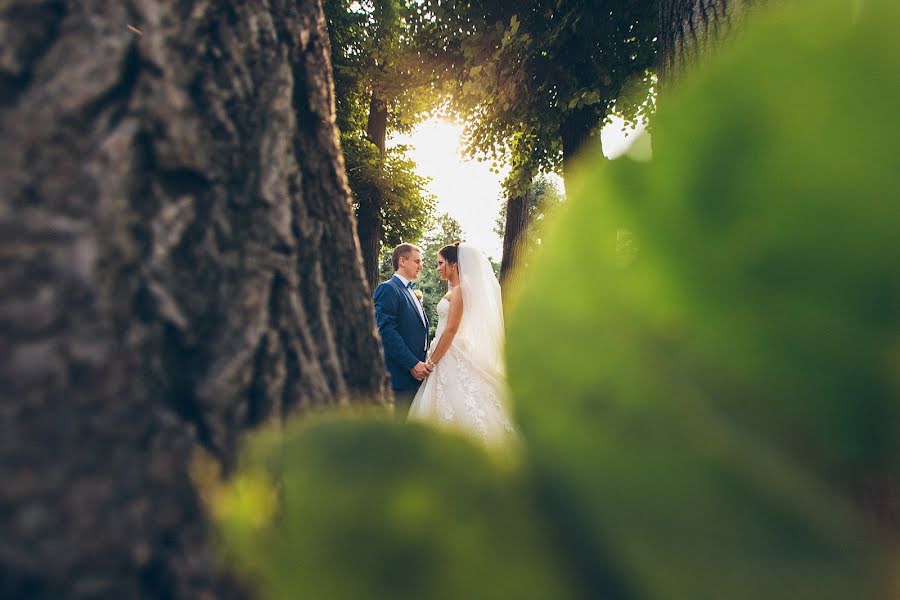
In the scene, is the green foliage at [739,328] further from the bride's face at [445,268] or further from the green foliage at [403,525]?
the bride's face at [445,268]

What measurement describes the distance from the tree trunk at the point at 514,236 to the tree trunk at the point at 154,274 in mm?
5151

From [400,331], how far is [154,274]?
3.50 metres

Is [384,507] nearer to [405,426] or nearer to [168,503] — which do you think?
[405,426]

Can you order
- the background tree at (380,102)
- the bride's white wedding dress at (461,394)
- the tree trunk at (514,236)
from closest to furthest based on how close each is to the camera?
the bride's white wedding dress at (461,394)
the tree trunk at (514,236)
the background tree at (380,102)

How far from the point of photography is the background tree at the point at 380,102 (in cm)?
625

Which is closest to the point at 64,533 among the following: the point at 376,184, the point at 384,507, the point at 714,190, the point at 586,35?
the point at 384,507

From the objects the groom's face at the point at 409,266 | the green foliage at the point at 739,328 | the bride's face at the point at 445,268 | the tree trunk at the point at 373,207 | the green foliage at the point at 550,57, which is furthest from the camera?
the tree trunk at the point at 373,207

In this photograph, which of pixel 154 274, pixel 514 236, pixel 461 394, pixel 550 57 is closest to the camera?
pixel 154 274

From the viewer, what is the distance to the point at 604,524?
113 millimetres

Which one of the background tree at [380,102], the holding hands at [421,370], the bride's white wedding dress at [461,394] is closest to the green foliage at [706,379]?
the bride's white wedding dress at [461,394]

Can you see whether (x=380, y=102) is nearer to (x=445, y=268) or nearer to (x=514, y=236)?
(x=514, y=236)

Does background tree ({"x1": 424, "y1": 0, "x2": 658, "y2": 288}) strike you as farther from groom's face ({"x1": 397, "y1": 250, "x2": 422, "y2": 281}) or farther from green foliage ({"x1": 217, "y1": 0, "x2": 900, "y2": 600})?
green foliage ({"x1": 217, "y1": 0, "x2": 900, "y2": 600})

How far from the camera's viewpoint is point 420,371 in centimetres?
378

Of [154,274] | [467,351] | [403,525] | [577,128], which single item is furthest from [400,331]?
[403,525]
